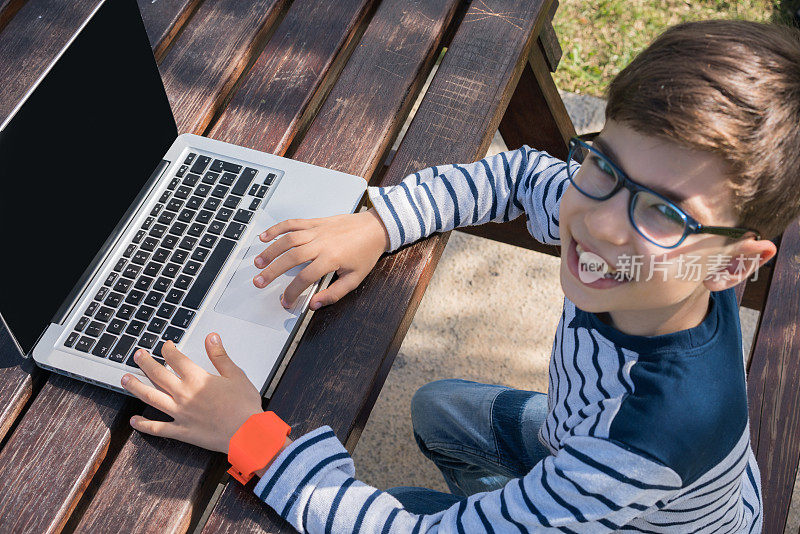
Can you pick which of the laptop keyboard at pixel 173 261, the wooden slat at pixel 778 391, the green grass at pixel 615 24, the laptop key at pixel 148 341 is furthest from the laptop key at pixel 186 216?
the green grass at pixel 615 24

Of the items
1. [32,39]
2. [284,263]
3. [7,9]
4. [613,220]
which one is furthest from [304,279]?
[7,9]

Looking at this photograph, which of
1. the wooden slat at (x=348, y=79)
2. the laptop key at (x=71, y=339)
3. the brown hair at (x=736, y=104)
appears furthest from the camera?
the wooden slat at (x=348, y=79)

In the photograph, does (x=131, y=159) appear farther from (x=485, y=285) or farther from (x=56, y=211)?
(x=485, y=285)

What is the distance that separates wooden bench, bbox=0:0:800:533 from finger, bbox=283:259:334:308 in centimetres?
5

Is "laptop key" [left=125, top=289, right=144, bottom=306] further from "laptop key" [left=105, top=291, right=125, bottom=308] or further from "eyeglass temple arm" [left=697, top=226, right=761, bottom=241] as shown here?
"eyeglass temple arm" [left=697, top=226, right=761, bottom=241]

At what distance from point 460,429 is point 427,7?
0.88 metres

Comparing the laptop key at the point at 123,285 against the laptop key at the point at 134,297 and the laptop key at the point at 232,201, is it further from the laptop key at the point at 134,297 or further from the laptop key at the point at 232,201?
the laptop key at the point at 232,201

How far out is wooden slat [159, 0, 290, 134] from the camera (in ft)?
4.62

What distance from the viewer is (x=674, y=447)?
0.94m

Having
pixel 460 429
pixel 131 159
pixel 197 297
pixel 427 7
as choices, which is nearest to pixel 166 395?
pixel 197 297

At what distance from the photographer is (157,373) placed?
1075 millimetres

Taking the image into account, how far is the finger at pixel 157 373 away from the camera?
1.08 metres

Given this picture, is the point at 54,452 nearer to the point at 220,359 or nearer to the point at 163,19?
the point at 220,359

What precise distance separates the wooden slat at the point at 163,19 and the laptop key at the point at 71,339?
632 millimetres
